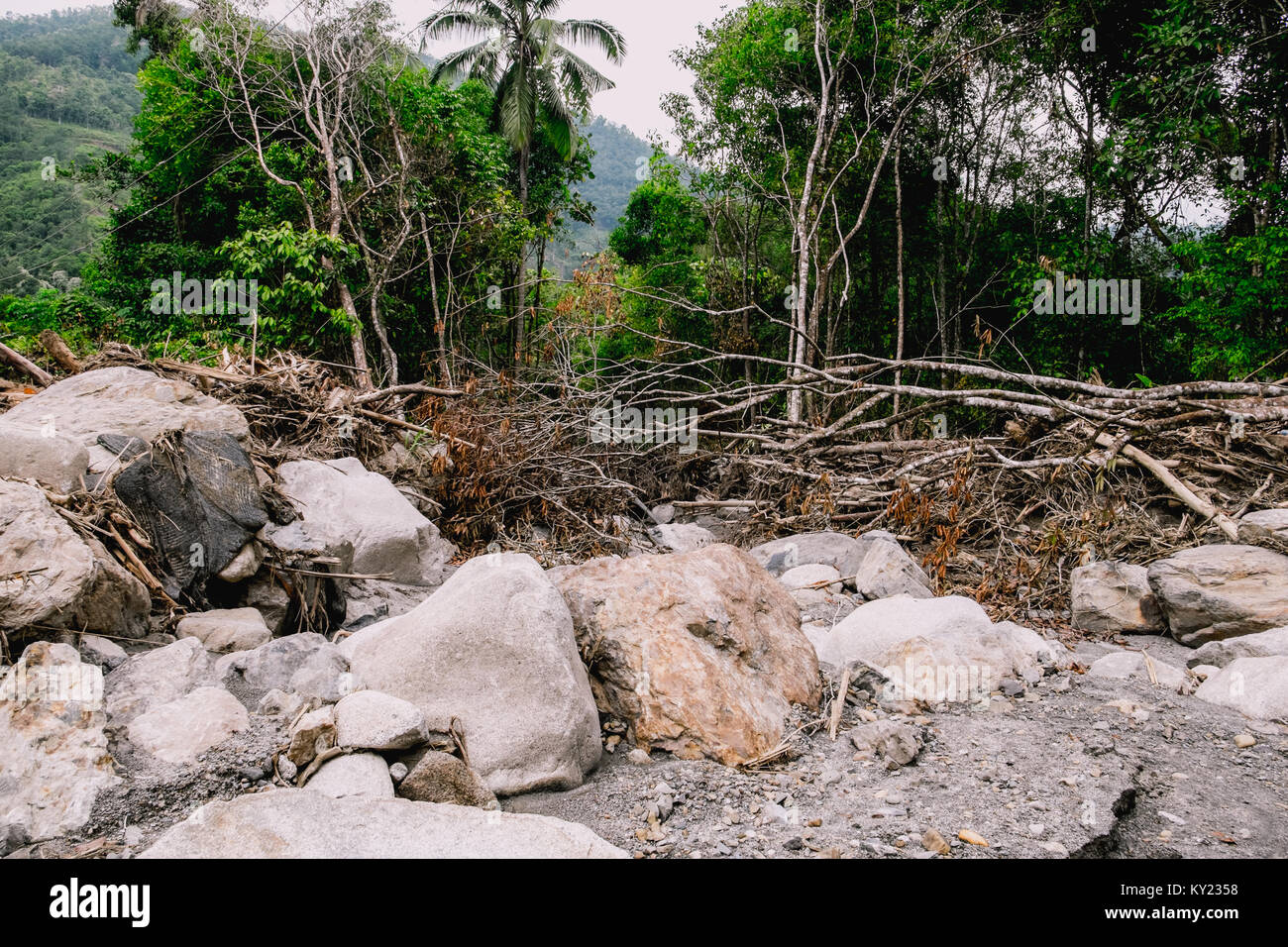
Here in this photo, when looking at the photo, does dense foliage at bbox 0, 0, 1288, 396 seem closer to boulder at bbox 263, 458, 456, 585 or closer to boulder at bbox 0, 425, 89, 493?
boulder at bbox 263, 458, 456, 585

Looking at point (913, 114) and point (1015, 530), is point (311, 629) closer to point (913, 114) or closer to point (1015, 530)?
point (1015, 530)

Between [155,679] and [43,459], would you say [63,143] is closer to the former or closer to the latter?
[43,459]

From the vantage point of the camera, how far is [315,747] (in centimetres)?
213

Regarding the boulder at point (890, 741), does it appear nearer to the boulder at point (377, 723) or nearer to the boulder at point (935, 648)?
the boulder at point (935, 648)

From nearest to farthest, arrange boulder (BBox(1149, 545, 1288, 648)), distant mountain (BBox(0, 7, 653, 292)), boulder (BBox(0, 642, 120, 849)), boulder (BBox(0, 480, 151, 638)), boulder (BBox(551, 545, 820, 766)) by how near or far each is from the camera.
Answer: boulder (BBox(0, 642, 120, 849)) < boulder (BBox(0, 480, 151, 638)) < boulder (BBox(551, 545, 820, 766)) < boulder (BBox(1149, 545, 1288, 648)) < distant mountain (BBox(0, 7, 653, 292))

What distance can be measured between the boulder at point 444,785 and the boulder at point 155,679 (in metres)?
0.90

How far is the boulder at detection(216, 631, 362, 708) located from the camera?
2.55m

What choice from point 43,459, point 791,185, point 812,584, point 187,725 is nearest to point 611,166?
point 791,185

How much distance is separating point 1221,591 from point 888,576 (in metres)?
1.78

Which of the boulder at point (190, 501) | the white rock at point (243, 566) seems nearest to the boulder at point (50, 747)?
the boulder at point (190, 501)

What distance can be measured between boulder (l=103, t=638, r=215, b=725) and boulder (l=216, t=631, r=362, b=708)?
94mm

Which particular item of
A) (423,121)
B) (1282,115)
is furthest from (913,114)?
(423,121)

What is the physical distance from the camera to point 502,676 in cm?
253

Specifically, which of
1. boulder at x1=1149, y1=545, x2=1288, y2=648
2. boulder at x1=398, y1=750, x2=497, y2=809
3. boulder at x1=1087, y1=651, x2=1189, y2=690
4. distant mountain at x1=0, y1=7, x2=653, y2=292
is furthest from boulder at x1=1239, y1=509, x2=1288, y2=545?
distant mountain at x1=0, y1=7, x2=653, y2=292
